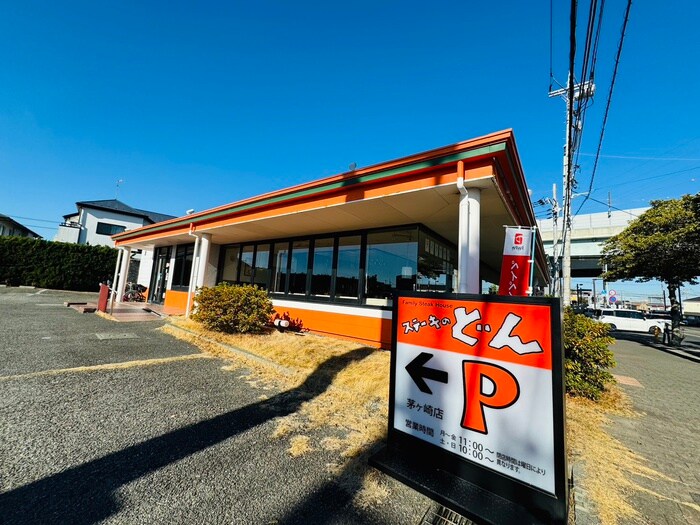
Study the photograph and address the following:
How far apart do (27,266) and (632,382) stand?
1271 inches

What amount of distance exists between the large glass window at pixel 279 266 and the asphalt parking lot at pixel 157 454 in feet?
17.0

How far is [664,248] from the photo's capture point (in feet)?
47.8

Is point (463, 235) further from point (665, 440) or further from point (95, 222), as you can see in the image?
point (95, 222)

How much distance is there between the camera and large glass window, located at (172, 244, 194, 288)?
45.3ft

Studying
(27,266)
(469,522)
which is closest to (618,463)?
(469,522)

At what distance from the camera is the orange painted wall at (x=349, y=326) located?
7.12 metres

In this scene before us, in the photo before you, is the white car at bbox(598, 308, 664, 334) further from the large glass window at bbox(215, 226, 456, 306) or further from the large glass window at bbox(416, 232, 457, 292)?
the large glass window at bbox(215, 226, 456, 306)

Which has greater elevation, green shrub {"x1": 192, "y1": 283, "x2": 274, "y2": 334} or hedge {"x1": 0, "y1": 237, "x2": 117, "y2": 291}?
hedge {"x1": 0, "y1": 237, "x2": 117, "y2": 291}

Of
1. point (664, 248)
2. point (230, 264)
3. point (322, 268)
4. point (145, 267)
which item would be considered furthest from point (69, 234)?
point (664, 248)

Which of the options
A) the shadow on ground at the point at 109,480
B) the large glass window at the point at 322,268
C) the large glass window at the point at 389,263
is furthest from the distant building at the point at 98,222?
the shadow on ground at the point at 109,480

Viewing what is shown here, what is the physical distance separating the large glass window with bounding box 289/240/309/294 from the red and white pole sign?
593 centimetres

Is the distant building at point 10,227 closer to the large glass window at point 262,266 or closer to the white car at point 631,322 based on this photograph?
the large glass window at point 262,266

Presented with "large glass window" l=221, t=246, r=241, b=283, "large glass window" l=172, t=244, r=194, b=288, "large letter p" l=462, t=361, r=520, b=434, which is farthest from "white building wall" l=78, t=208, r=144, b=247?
"large letter p" l=462, t=361, r=520, b=434

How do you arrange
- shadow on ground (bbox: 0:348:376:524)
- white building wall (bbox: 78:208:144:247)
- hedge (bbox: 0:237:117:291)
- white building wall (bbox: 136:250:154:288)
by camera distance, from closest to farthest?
shadow on ground (bbox: 0:348:376:524) < hedge (bbox: 0:237:117:291) < white building wall (bbox: 136:250:154:288) < white building wall (bbox: 78:208:144:247)
